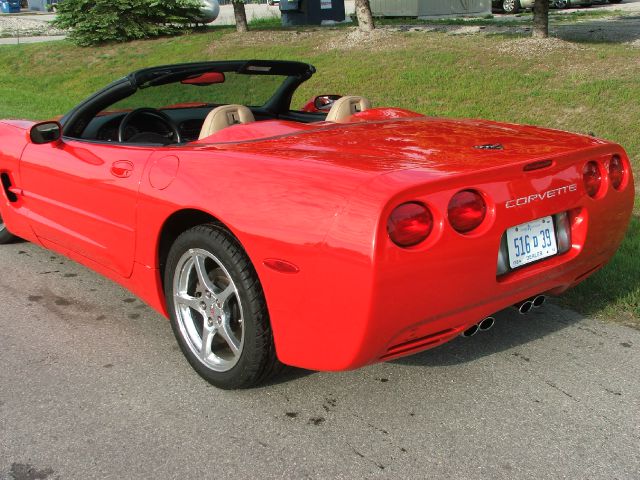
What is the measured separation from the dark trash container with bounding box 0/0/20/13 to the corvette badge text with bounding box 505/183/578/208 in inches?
2007

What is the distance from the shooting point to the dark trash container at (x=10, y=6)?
46.4 m

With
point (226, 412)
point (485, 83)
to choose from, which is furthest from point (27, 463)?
point (485, 83)

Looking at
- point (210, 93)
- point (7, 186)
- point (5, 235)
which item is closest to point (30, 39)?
point (5, 235)

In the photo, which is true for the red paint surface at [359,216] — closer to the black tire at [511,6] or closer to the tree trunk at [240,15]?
the tree trunk at [240,15]

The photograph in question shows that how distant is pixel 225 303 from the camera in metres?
2.98

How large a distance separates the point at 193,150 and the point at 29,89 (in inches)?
553

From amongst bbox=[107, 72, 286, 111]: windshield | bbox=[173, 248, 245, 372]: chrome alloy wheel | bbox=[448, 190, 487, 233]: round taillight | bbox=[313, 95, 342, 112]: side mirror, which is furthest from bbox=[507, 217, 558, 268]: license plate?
bbox=[313, 95, 342, 112]: side mirror

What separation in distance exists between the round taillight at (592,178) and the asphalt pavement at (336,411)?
80cm

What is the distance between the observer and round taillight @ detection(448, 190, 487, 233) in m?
2.52

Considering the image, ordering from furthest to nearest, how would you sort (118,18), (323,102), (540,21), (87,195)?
(118,18) < (540,21) < (323,102) < (87,195)

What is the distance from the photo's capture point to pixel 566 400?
2.88 metres

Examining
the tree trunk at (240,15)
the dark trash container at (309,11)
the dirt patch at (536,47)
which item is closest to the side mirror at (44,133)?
the dirt patch at (536,47)

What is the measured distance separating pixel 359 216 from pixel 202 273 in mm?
954

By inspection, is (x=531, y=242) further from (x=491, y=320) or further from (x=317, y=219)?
(x=317, y=219)
